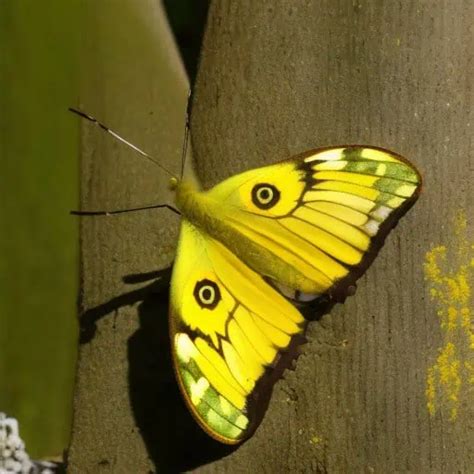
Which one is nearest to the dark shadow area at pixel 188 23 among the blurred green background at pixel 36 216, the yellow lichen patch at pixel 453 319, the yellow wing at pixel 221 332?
the blurred green background at pixel 36 216

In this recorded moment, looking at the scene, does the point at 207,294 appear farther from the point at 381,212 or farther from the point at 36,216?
the point at 36,216

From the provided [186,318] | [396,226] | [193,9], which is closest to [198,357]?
[186,318]

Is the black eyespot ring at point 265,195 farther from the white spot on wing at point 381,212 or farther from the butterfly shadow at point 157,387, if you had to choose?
the butterfly shadow at point 157,387

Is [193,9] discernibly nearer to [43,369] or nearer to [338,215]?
[338,215]

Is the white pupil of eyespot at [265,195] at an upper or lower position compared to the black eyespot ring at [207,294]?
upper

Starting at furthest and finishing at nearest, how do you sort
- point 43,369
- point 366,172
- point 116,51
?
point 43,369, point 116,51, point 366,172

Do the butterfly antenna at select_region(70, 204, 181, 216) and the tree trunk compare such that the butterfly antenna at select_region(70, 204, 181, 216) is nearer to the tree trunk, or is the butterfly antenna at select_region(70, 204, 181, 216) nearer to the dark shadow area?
the tree trunk

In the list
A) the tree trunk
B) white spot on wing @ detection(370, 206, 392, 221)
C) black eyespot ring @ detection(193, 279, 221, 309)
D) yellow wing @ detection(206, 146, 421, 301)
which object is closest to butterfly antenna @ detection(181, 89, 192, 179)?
the tree trunk
